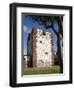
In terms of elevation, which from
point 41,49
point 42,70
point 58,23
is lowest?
point 42,70

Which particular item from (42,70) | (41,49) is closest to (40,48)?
(41,49)

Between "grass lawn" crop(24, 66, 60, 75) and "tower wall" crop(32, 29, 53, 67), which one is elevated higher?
"tower wall" crop(32, 29, 53, 67)

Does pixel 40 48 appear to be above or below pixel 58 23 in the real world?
below

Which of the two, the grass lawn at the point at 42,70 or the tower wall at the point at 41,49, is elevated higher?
the tower wall at the point at 41,49

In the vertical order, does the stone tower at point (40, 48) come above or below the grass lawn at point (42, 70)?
above

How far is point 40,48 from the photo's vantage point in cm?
156

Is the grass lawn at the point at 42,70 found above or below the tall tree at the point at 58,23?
below

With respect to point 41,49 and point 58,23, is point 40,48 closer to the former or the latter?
point 41,49

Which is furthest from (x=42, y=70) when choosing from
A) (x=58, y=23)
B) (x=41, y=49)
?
(x=58, y=23)

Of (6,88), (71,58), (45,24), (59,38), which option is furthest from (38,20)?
(6,88)

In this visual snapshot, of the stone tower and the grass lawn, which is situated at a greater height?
the stone tower

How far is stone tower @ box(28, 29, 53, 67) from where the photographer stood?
1.55 meters

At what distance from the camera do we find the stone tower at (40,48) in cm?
155

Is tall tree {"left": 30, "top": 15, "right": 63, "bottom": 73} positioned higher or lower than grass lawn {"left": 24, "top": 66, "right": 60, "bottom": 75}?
higher
